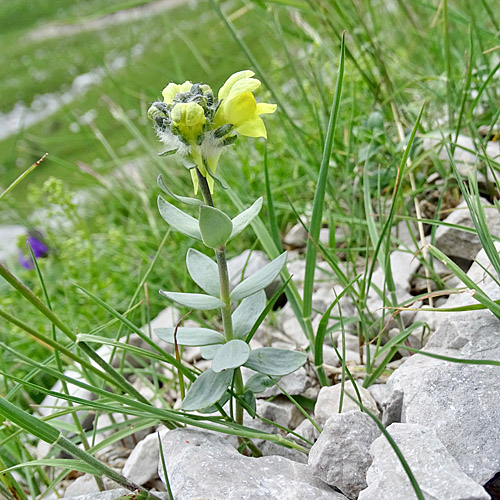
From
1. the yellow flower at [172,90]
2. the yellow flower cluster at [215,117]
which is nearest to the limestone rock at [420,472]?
the yellow flower cluster at [215,117]

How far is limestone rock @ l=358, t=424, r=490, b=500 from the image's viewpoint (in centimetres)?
53

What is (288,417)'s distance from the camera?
0.90 m

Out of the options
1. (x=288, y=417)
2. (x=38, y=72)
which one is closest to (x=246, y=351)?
(x=288, y=417)

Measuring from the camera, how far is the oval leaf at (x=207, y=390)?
0.72 meters

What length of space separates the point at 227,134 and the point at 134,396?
37 cm

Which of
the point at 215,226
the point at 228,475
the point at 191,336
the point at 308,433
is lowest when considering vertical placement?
the point at 308,433

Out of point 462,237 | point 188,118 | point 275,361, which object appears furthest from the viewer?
point 462,237

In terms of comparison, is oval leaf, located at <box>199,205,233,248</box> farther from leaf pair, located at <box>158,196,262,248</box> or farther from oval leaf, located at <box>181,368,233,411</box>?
oval leaf, located at <box>181,368,233,411</box>

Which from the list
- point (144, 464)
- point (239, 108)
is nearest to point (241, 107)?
point (239, 108)

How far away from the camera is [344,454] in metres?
0.65

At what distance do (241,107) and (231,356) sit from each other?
31 cm

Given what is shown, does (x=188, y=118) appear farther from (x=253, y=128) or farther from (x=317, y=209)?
(x=317, y=209)

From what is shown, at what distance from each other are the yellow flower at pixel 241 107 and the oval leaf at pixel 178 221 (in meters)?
0.14

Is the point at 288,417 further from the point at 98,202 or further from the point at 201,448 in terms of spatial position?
the point at 98,202
